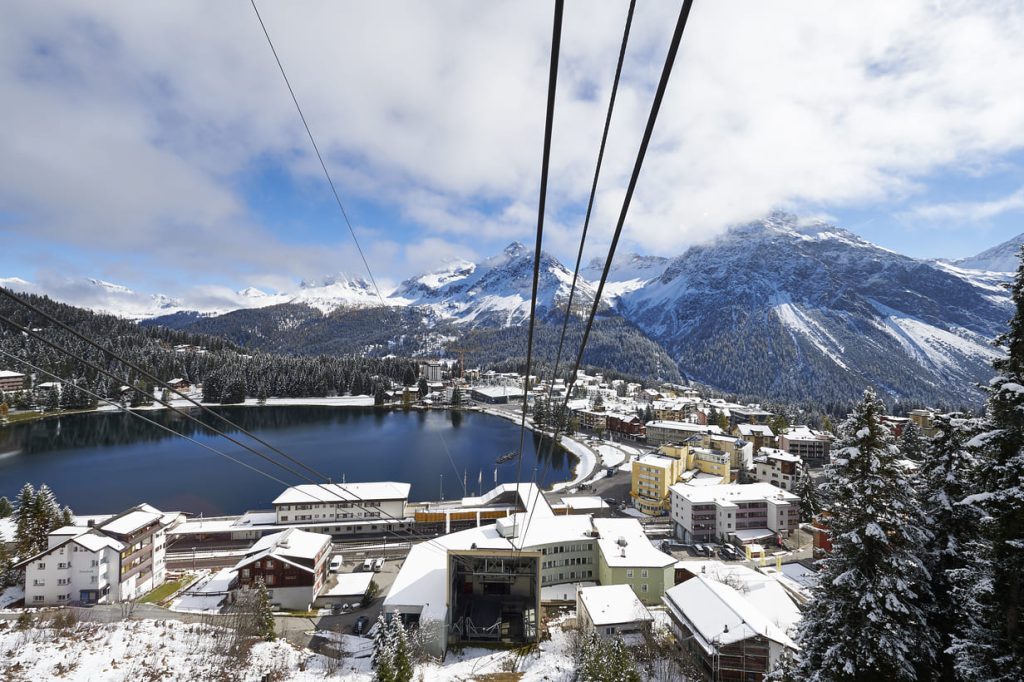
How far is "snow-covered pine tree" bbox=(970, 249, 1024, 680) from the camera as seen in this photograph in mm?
4133

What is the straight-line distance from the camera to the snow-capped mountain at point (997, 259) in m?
182

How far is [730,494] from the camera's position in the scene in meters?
19.0

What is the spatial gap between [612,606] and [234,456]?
30830 mm

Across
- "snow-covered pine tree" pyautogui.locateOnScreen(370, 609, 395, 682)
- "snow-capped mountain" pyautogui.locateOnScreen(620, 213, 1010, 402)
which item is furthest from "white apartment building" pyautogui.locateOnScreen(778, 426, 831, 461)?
"snow-capped mountain" pyautogui.locateOnScreen(620, 213, 1010, 402)

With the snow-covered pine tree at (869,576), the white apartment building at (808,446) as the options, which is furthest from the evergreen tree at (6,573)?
the white apartment building at (808,446)

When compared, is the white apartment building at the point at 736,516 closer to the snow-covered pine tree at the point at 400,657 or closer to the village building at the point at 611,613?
the village building at the point at 611,613

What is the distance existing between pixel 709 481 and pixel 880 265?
154 metres

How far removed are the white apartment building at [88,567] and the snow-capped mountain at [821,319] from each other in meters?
97.9

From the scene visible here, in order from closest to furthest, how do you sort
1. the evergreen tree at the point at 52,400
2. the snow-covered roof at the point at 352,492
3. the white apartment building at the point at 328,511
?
the white apartment building at the point at 328,511
the snow-covered roof at the point at 352,492
the evergreen tree at the point at 52,400

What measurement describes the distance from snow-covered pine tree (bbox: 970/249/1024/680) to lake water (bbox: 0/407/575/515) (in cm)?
1352

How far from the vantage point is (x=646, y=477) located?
74.1ft

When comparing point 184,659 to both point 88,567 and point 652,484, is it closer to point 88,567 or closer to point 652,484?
point 88,567

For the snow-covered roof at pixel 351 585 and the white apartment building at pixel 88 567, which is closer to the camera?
the white apartment building at pixel 88 567

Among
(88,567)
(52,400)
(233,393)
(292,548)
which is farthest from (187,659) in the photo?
(233,393)
